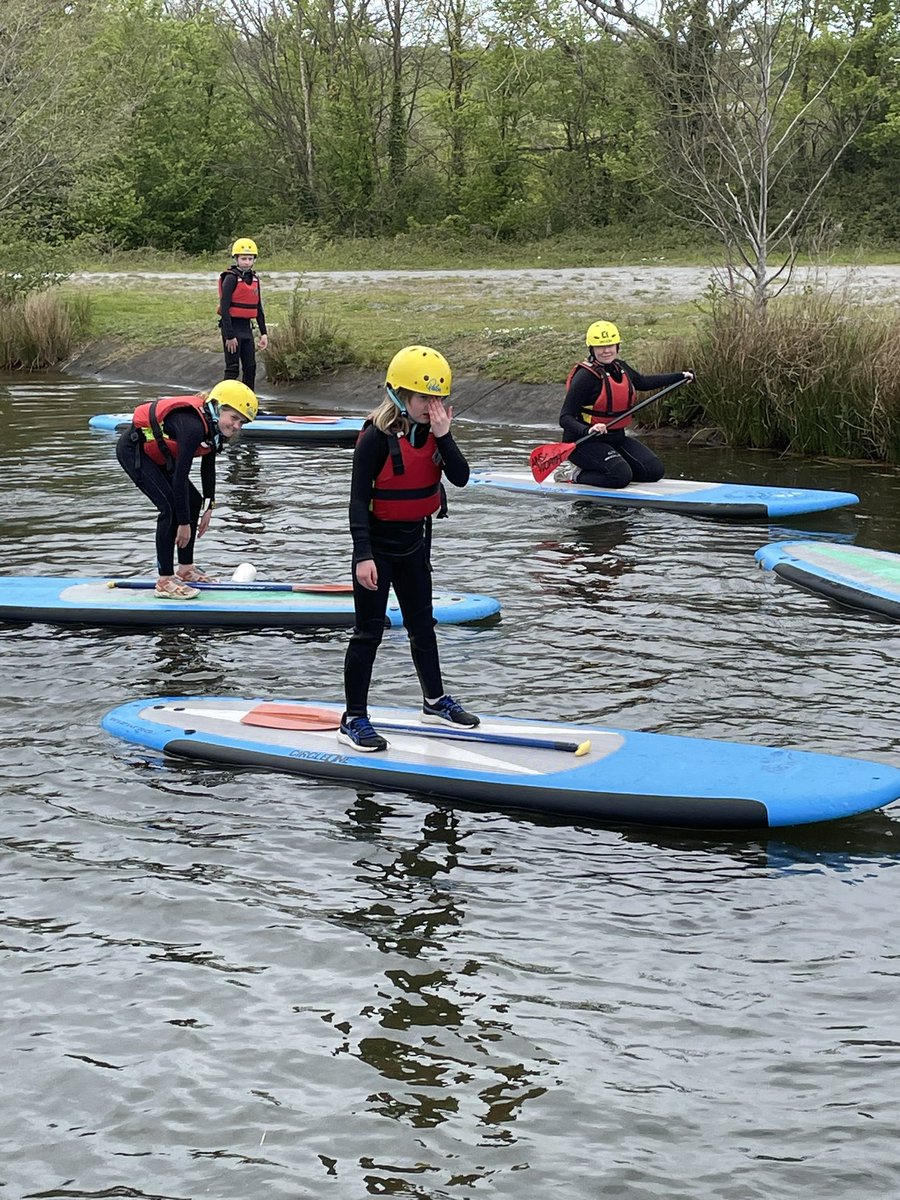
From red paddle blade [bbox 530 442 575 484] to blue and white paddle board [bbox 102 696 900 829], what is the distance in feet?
20.4

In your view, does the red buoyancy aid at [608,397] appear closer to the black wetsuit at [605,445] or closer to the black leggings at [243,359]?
the black wetsuit at [605,445]

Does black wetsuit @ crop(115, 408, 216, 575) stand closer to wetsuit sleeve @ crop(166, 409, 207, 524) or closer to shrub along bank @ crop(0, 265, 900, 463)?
wetsuit sleeve @ crop(166, 409, 207, 524)

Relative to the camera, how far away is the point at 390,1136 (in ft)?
14.3

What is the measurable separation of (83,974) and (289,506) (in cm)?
872

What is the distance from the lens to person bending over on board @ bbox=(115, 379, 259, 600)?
9047 millimetres

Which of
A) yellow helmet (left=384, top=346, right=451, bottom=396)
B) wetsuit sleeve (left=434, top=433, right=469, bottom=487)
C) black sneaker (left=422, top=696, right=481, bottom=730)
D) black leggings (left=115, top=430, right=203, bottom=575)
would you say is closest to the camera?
yellow helmet (left=384, top=346, right=451, bottom=396)

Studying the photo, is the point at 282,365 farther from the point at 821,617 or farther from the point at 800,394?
the point at 821,617

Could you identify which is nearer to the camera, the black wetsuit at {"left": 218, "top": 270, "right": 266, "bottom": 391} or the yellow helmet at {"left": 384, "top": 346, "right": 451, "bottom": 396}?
the yellow helmet at {"left": 384, "top": 346, "right": 451, "bottom": 396}

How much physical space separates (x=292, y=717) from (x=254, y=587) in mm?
2613

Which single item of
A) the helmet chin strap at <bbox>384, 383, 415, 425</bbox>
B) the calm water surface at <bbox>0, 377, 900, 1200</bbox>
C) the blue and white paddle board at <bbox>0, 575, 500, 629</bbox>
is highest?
the helmet chin strap at <bbox>384, 383, 415, 425</bbox>

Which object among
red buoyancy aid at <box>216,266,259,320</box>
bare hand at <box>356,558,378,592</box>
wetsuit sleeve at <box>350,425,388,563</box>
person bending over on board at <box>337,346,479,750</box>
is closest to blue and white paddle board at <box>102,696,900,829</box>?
person bending over on board at <box>337,346,479,750</box>

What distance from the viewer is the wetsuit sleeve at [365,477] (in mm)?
6684

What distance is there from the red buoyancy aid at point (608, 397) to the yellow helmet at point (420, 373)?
689 cm

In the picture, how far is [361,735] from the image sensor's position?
7.08 meters
